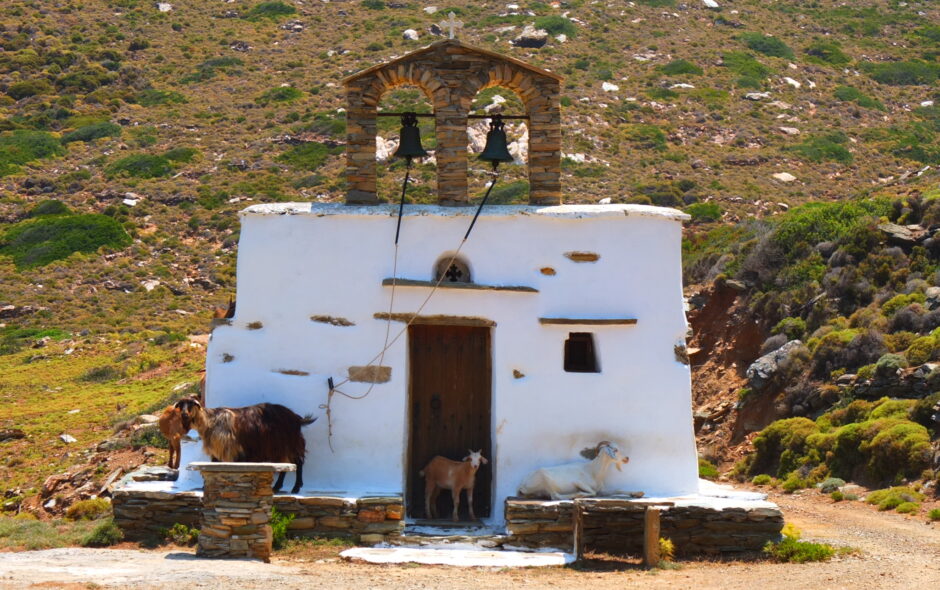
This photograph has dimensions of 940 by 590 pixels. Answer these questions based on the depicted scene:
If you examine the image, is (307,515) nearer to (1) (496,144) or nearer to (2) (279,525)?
(2) (279,525)

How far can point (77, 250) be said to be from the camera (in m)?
32.8

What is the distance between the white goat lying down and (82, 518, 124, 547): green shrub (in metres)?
3.66

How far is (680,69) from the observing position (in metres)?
43.1

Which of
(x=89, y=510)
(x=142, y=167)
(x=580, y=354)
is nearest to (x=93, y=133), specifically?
(x=142, y=167)

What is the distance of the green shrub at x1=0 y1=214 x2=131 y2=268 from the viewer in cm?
3250

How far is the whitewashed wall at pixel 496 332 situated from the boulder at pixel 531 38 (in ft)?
107

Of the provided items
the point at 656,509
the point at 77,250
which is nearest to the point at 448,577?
the point at 656,509

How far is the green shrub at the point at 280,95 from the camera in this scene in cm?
4134

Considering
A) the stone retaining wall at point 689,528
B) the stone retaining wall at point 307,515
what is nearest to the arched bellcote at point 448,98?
the stone retaining wall at point 307,515

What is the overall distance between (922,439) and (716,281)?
10213 millimetres

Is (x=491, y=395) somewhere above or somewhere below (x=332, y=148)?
below

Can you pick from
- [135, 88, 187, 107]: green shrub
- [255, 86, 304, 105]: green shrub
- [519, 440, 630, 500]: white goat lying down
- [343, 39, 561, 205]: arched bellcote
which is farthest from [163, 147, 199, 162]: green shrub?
[519, 440, 630, 500]: white goat lying down

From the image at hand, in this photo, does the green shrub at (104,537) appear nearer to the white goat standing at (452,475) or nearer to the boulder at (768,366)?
the white goat standing at (452,475)

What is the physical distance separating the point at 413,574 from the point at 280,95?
3415 cm
